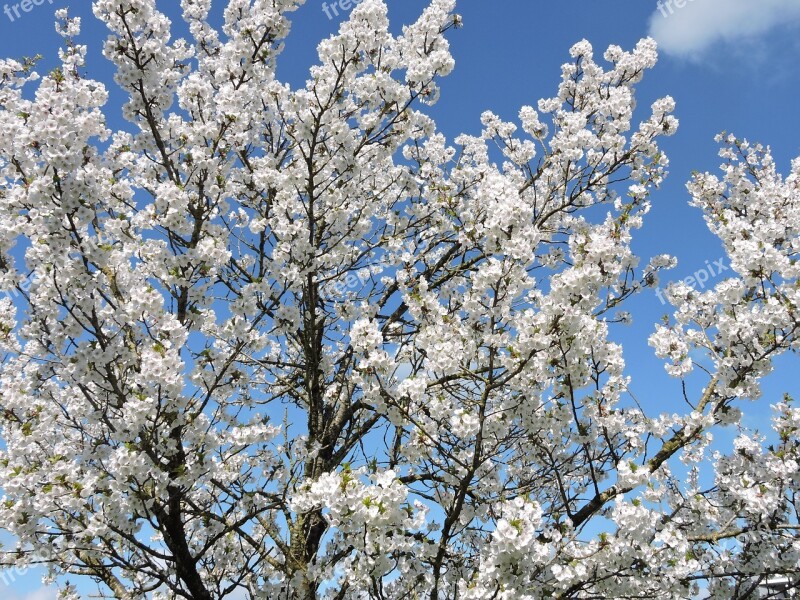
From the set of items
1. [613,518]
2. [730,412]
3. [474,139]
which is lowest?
[613,518]

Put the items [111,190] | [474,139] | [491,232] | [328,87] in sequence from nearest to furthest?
[491,232] < [111,190] < [328,87] < [474,139]

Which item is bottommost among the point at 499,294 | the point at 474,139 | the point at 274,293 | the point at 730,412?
the point at 730,412

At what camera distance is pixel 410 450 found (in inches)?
230

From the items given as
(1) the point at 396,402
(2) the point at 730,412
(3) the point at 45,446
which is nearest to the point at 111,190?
(3) the point at 45,446

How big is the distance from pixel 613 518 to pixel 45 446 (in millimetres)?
6177

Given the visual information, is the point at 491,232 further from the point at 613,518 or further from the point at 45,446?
the point at 45,446

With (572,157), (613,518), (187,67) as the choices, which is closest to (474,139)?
(572,157)

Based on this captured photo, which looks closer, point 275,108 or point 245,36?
point 245,36

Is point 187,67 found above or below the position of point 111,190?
above

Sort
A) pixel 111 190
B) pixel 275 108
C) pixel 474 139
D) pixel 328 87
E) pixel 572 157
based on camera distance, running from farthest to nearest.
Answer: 1. pixel 474 139
2. pixel 572 157
3. pixel 275 108
4. pixel 328 87
5. pixel 111 190

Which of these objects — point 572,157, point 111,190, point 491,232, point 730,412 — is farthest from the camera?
point 572,157

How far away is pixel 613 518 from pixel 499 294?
2271 mm

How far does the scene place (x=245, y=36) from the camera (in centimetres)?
677

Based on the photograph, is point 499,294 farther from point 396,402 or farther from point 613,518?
point 613,518
